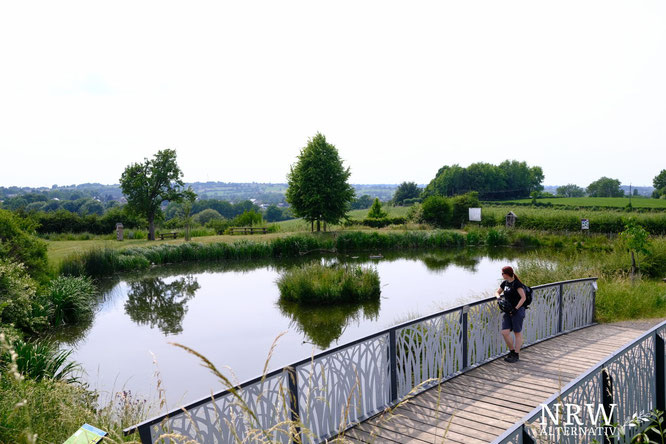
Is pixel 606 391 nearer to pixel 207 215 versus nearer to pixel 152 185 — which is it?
pixel 152 185

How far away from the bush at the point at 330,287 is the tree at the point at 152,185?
71.5 ft

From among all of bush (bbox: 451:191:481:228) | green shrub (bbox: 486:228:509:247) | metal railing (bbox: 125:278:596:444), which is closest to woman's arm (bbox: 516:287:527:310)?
metal railing (bbox: 125:278:596:444)

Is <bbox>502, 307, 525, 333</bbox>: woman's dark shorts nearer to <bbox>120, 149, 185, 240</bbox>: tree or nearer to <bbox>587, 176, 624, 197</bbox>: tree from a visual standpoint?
<bbox>120, 149, 185, 240</bbox>: tree

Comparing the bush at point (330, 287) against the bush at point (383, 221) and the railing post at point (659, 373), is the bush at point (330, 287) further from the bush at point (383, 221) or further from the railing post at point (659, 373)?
the bush at point (383, 221)

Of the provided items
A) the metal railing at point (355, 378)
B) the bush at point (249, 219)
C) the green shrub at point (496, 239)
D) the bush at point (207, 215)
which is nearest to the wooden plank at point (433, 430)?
the metal railing at point (355, 378)

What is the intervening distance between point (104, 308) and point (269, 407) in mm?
14000

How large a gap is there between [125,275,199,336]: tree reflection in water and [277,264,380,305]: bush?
12.6 ft

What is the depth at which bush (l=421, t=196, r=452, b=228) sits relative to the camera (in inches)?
1624

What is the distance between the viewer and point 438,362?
6.82m

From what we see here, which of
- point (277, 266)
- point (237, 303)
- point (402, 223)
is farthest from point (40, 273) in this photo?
point (402, 223)

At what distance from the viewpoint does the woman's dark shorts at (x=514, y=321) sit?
750 cm

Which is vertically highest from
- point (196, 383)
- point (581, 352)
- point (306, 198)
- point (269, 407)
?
point (306, 198)

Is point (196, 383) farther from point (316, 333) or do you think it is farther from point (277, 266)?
point (277, 266)

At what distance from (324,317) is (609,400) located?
10.7 meters
